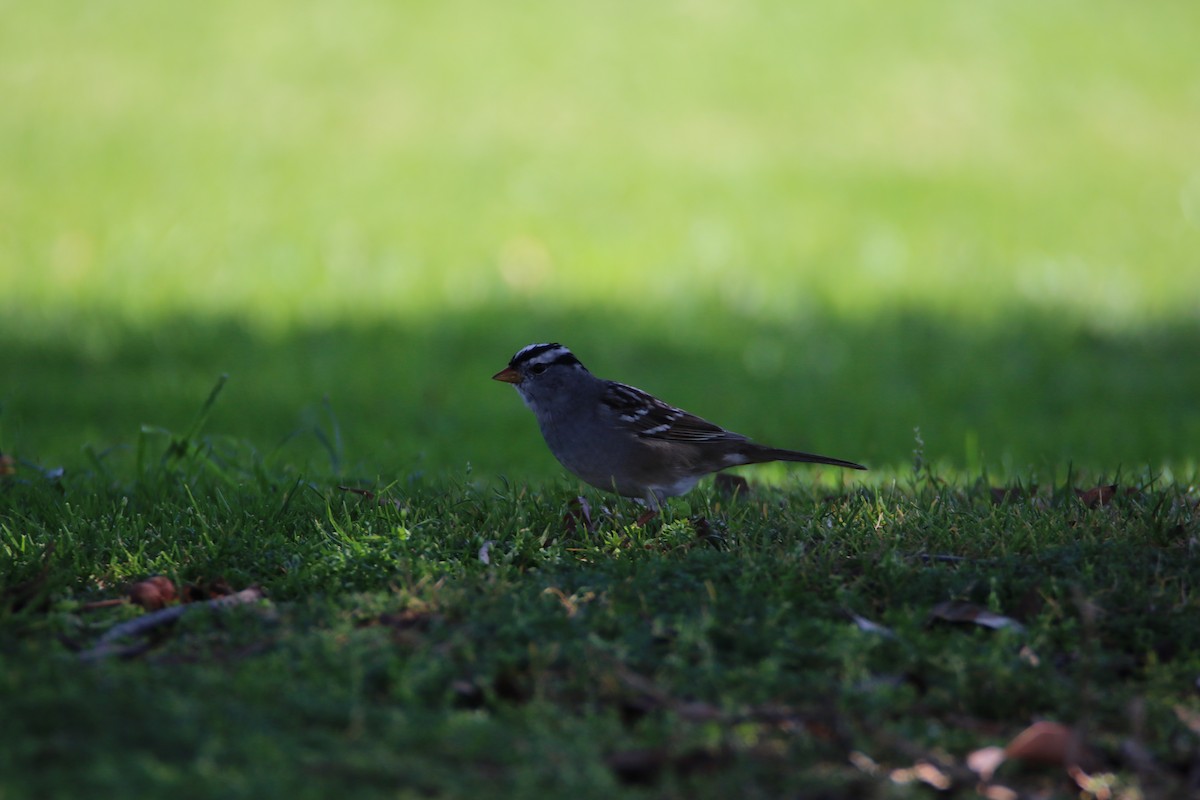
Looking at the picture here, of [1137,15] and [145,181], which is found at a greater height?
[1137,15]

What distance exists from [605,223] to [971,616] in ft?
35.6

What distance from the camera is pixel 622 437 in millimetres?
5992

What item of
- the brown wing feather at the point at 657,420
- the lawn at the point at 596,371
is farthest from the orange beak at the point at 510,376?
the lawn at the point at 596,371

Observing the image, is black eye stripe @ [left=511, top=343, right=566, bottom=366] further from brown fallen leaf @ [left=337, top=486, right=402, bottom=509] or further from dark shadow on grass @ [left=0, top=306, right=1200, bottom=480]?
dark shadow on grass @ [left=0, top=306, right=1200, bottom=480]

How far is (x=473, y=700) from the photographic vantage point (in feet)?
12.3

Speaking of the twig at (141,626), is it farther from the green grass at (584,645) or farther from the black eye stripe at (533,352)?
the black eye stripe at (533,352)

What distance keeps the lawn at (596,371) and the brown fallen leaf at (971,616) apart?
0.15 feet

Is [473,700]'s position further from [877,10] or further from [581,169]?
[877,10]

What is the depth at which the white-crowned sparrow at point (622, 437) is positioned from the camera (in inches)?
235

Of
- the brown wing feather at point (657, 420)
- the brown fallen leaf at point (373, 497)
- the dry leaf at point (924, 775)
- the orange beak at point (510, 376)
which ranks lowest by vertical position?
the dry leaf at point (924, 775)

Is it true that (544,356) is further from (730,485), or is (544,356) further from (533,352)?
(730,485)

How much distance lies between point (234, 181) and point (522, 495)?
10.7 m

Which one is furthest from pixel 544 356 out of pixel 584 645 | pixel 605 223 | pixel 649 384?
pixel 605 223

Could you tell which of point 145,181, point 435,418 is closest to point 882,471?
point 435,418
